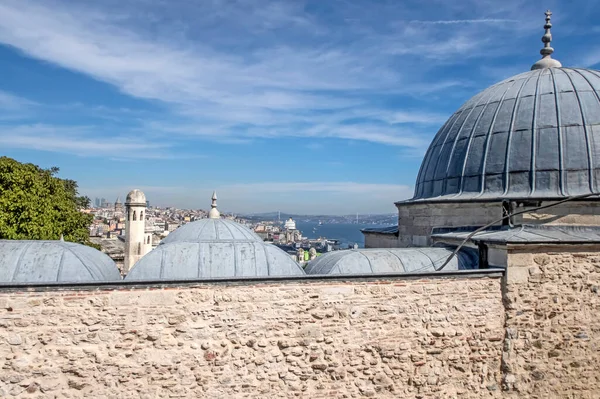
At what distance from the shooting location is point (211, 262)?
24.0 feet

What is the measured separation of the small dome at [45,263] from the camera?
21.6 feet

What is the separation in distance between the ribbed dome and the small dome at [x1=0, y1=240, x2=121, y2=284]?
734 cm

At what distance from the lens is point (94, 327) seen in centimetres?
603

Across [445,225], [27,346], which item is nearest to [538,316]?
[445,225]

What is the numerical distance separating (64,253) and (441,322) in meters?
5.90

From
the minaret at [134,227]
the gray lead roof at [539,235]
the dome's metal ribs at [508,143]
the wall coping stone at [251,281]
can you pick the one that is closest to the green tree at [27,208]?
the minaret at [134,227]

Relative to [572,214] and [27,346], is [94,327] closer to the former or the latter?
[27,346]

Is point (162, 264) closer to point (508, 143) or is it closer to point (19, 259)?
point (19, 259)

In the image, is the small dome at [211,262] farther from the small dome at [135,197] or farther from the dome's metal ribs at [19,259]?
the small dome at [135,197]

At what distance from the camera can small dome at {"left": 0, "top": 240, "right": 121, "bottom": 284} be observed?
658cm

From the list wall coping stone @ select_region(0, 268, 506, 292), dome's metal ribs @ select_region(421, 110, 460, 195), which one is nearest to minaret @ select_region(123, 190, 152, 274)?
wall coping stone @ select_region(0, 268, 506, 292)

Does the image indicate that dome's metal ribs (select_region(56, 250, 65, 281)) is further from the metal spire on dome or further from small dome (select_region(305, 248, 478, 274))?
the metal spire on dome

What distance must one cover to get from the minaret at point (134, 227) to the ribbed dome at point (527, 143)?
9119mm

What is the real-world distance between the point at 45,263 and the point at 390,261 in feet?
18.1
